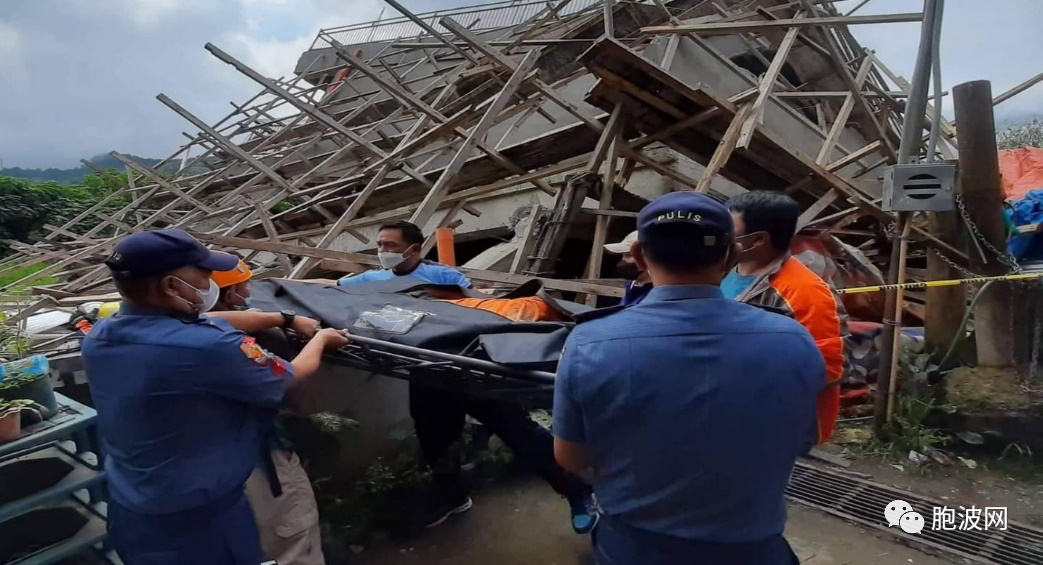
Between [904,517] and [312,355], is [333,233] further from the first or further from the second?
[904,517]

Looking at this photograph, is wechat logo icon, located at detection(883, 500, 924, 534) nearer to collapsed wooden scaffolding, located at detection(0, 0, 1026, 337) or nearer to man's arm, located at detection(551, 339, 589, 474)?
collapsed wooden scaffolding, located at detection(0, 0, 1026, 337)

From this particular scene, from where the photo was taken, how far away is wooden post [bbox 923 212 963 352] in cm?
393

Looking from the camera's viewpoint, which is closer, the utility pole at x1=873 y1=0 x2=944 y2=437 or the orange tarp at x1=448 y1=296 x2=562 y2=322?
the orange tarp at x1=448 y1=296 x2=562 y2=322

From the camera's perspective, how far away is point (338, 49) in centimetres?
757

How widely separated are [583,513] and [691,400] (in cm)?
179

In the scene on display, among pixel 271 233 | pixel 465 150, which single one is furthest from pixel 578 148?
pixel 271 233

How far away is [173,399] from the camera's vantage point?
67.6 inches

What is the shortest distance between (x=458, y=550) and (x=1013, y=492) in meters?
3.06

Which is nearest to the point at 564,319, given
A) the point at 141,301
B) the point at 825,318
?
the point at 825,318

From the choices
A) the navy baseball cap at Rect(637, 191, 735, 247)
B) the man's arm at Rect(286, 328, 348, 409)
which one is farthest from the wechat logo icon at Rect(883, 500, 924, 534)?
the man's arm at Rect(286, 328, 348, 409)

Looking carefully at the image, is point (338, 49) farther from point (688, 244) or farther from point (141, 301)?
point (688, 244)

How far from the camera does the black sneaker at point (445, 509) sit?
3.17 m

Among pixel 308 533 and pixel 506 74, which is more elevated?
pixel 506 74

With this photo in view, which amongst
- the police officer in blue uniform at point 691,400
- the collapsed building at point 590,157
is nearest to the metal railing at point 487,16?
the collapsed building at point 590,157
